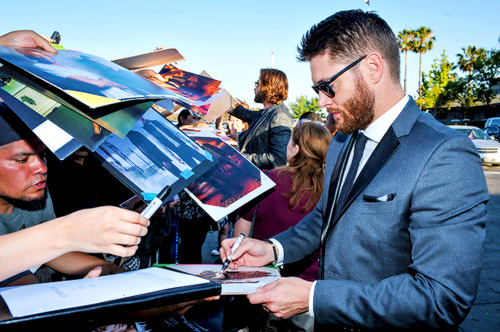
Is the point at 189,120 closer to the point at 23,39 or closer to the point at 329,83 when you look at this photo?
the point at 329,83

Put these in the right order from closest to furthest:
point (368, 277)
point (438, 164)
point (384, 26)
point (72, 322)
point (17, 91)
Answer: point (72, 322) < point (17, 91) < point (438, 164) < point (368, 277) < point (384, 26)

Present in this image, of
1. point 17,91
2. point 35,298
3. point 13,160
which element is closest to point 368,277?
point 35,298

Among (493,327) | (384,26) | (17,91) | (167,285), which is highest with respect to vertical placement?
(384,26)

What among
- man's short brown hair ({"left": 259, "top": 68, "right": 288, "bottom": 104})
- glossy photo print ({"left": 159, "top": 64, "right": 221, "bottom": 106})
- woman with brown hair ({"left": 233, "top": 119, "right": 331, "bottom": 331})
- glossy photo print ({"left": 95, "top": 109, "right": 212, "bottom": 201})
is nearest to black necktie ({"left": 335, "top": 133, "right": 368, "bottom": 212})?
glossy photo print ({"left": 95, "top": 109, "right": 212, "bottom": 201})

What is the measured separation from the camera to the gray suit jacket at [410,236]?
1.34 m

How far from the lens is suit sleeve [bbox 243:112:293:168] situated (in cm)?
423

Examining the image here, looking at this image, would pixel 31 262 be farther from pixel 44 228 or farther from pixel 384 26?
pixel 384 26

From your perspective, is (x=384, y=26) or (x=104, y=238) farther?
(x=384, y=26)

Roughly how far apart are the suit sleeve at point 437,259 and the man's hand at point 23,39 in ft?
4.78

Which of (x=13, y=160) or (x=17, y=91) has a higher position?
(x=17, y=91)

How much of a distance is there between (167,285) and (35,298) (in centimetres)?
35

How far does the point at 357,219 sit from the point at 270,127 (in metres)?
2.91

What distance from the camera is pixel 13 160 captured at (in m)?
1.66

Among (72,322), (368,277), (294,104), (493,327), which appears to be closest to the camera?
(72,322)
